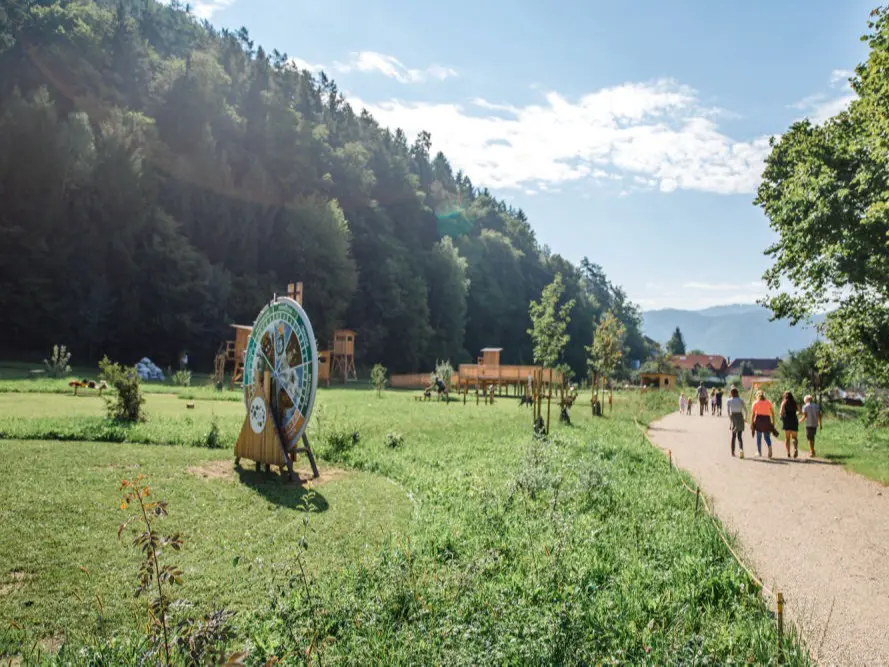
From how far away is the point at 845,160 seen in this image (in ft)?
59.0

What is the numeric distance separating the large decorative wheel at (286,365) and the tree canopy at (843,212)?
12499 mm

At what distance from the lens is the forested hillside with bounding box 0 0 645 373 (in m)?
39.4

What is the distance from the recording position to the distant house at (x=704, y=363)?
12118 centimetres

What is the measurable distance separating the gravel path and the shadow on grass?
588 cm

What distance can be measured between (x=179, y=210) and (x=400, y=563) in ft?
159

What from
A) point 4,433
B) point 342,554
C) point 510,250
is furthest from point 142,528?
point 510,250

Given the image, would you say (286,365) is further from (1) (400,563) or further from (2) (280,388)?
(1) (400,563)

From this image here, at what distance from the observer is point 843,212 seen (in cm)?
1706

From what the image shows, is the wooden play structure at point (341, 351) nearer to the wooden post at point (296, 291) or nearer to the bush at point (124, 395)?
the bush at point (124, 395)

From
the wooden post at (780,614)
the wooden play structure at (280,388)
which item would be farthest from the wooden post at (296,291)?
the wooden post at (780,614)

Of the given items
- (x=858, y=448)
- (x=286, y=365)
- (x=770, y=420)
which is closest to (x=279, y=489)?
(x=286, y=365)

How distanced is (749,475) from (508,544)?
8.01 meters

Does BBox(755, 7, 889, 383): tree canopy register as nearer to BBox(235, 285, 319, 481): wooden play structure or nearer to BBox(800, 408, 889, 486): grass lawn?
BBox(800, 408, 889, 486): grass lawn

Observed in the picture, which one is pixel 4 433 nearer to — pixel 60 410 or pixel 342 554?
pixel 60 410
